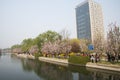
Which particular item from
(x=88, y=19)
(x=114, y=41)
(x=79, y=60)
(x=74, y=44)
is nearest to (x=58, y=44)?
(x=74, y=44)

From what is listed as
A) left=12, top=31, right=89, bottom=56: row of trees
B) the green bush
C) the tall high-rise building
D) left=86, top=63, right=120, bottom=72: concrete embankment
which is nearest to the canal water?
left=86, top=63, right=120, bottom=72: concrete embankment

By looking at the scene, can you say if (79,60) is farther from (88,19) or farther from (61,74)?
(88,19)

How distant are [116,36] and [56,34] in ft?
154

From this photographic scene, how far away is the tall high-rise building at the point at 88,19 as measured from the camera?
422 ft

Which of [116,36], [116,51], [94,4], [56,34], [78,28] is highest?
[94,4]

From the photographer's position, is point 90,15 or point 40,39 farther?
point 90,15

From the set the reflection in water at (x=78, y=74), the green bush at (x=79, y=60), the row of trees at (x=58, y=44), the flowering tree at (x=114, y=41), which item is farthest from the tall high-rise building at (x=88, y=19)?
the reflection in water at (x=78, y=74)

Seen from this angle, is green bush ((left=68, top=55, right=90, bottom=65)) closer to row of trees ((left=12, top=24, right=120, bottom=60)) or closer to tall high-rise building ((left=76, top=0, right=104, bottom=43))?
row of trees ((left=12, top=24, right=120, bottom=60))

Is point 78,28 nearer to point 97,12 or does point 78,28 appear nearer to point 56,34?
point 97,12

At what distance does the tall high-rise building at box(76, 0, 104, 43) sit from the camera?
129 meters

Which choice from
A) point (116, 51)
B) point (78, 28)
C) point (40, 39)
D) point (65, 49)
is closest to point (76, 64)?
point (116, 51)

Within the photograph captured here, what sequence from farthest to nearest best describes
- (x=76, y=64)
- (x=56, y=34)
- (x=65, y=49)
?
(x=56, y=34)
(x=65, y=49)
(x=76, y=64)

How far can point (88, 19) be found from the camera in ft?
432

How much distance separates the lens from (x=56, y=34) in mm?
73438
